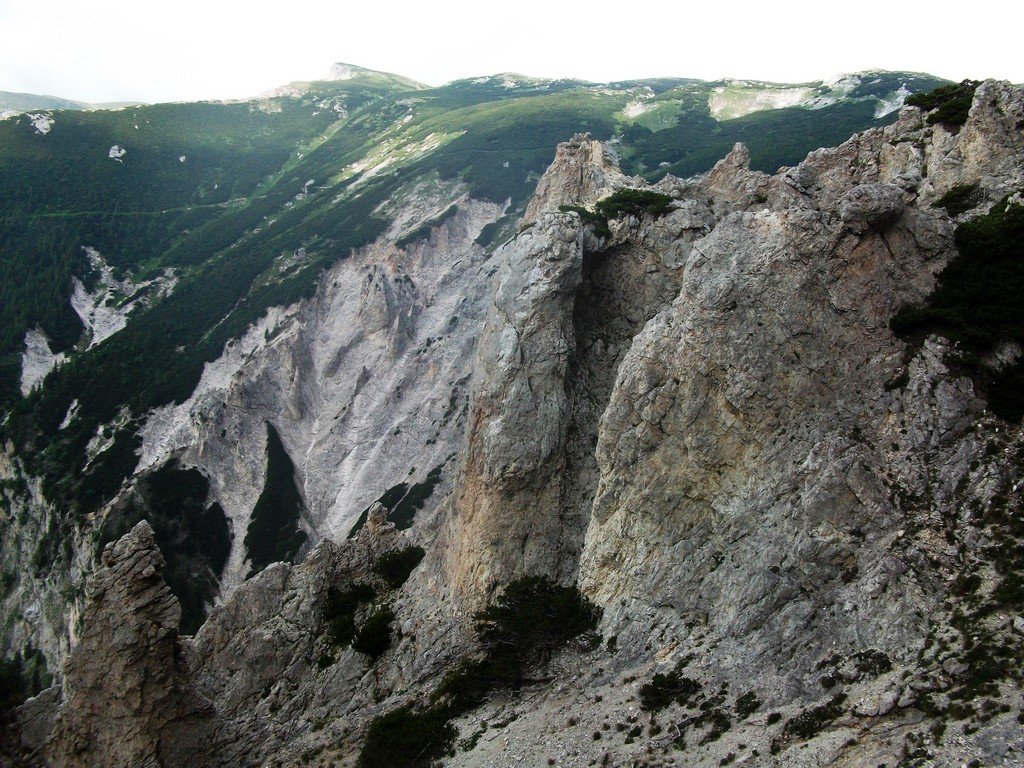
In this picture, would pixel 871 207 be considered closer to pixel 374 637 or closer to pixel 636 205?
pixel 636 205

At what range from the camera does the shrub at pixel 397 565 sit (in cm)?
4122

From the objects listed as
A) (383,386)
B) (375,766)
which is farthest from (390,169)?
(375,766)

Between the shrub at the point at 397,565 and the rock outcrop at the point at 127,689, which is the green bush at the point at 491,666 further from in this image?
the shrub at the point at 397,565

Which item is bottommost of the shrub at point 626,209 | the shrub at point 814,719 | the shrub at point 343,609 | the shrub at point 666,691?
the shrub at point 343,609

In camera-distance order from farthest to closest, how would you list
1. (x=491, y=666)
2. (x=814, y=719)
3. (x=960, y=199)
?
(x=491, y=666) < (x=960, y=199) < (x=814, y=719)

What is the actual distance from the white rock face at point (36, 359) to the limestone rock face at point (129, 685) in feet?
268

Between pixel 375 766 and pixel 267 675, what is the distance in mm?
12807

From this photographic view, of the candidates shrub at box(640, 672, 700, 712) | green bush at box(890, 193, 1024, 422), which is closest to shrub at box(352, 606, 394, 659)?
shrub at box(640, 672, 700, 712)

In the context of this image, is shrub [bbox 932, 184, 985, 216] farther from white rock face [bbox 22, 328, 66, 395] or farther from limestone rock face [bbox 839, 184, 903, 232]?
white rock face [bbox 22, 328, 66, 395]

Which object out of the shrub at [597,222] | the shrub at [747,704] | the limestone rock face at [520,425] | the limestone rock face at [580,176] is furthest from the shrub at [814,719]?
the limestone rock face at [580,176]

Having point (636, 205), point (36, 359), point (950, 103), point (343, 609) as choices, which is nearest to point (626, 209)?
point (636, 205)

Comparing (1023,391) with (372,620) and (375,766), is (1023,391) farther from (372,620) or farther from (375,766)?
(372,620)

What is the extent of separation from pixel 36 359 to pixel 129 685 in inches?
3630

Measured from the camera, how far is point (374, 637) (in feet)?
115
